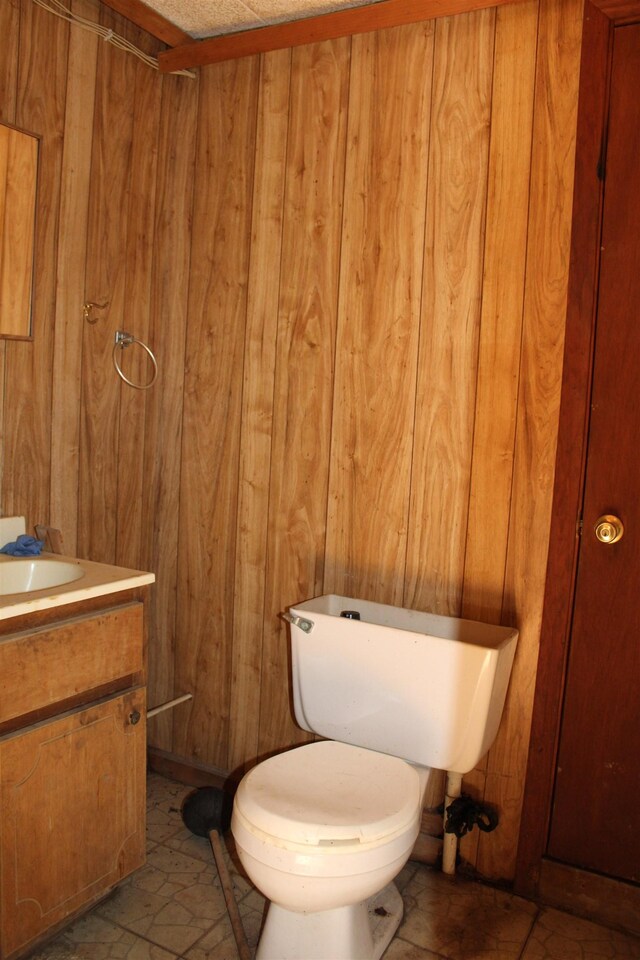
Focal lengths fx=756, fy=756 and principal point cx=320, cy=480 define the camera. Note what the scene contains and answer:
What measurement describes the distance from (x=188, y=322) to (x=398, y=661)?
4.18 feet

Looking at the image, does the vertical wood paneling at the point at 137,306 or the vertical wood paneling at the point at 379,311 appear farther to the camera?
the vertical wood paneling at the point at 137,306

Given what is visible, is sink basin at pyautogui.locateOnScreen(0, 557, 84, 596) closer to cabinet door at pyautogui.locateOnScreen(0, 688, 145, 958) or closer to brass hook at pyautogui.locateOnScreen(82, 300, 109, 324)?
cabinet door at pyautogui.locateOnScreen(0, 688, 145, 958)

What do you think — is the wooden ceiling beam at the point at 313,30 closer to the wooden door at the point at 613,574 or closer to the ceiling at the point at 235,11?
the ceiling at the point at 235,11

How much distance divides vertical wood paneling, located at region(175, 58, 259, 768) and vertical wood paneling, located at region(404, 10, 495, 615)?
598 mm

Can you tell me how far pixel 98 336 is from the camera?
7.36ft

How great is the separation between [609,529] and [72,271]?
5.24 feet

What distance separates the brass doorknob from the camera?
5.92ft

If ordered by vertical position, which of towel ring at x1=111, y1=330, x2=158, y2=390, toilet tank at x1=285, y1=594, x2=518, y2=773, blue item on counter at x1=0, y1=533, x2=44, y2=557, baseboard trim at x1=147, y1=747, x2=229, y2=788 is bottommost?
baseboard trim at x1=147, y1=747, x2=229, y2=788

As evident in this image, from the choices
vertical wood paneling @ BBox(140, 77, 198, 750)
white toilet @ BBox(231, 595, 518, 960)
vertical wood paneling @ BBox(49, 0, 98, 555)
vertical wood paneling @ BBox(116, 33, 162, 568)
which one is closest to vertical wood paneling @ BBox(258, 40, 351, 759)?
white toilet @ BBox(231, 595, 518, 960)

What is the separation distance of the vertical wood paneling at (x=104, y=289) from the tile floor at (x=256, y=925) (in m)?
0.95

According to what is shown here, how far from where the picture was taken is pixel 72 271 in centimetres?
214

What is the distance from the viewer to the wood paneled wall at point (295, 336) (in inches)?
74.7

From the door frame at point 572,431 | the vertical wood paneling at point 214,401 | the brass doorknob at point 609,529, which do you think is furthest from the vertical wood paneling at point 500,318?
the vertical wood paneling at point 214,401

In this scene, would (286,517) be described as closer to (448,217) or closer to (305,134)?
(448,217)
